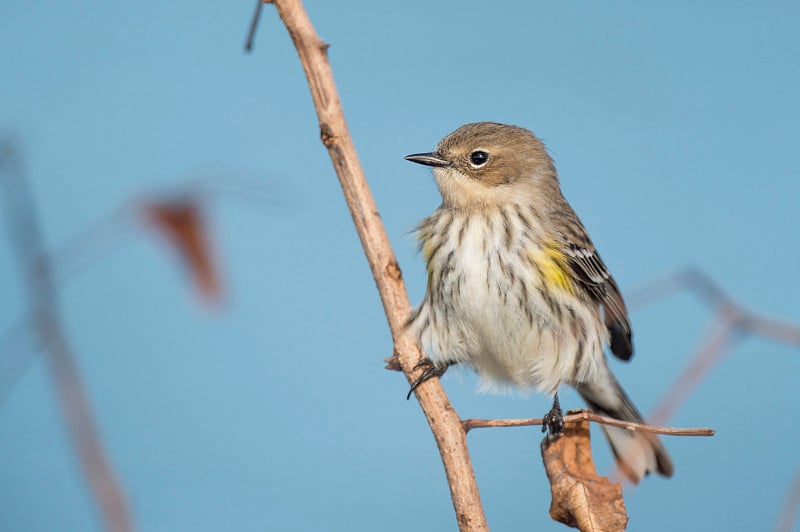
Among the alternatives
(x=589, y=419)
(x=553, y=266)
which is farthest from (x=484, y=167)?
(x=589, y=419)

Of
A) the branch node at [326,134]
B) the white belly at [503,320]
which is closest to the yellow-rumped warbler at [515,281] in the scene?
the white belly at [503,320]

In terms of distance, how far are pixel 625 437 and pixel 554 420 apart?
1.14m

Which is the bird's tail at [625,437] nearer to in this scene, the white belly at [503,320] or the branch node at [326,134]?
the white belly at [503,320]

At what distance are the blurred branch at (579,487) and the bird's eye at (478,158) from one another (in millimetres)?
1175

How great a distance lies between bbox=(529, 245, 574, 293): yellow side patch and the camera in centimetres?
251

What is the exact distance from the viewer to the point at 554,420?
5.78ft

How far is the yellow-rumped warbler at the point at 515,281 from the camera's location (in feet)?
8.14

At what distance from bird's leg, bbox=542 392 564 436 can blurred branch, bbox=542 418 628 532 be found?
30 mm

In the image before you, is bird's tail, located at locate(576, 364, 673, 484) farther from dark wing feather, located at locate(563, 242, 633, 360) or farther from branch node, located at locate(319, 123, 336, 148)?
Answer: branch node, located at locate(319, 123, 336, 148)

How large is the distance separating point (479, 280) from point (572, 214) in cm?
55

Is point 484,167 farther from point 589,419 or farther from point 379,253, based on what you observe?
point 589,419

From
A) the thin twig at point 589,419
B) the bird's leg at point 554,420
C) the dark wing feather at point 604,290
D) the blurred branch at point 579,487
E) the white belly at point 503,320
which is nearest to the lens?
the thin twig at point 589,419

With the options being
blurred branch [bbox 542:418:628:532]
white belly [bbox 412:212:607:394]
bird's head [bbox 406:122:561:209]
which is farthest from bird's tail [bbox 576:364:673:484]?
blurred branch [bbox 542:418:628:532]

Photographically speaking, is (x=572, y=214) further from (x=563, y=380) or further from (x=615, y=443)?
(x=615, y=443)
